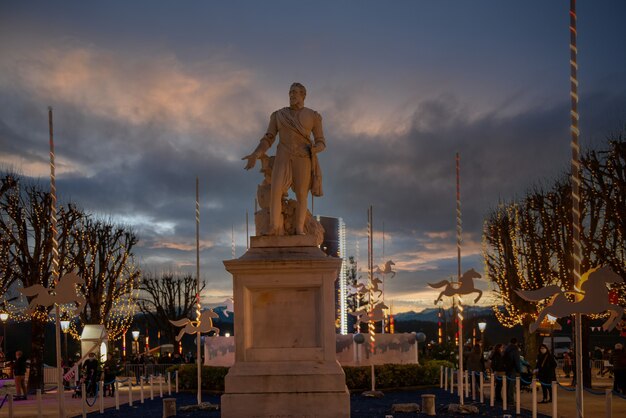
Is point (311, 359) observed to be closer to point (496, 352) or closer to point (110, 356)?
point (496, 352)

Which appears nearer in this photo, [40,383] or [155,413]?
[155,413]

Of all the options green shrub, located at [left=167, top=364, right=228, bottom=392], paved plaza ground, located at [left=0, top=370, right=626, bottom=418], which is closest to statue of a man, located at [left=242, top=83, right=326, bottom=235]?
paved plaza ground, located at [left=0, top=370, right=626, bottom=418]

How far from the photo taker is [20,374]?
102 feet

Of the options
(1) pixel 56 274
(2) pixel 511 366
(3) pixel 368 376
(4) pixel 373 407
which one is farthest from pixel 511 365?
(1) pixel 56 274

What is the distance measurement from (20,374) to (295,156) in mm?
18615

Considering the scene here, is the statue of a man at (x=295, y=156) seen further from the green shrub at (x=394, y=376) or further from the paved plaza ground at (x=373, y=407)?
the green shrub at (x=394, y=376)

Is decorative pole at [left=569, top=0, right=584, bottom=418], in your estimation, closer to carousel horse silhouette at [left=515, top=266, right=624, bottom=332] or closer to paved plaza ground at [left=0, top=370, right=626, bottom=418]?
carousel horse silhouette at [left=515, top=266, right=624, bottom=332]

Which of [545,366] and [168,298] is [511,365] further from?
[168,298]

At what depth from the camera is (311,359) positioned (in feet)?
51.5

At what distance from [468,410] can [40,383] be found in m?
21.7

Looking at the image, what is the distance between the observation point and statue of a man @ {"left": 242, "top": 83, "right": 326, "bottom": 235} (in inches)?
666

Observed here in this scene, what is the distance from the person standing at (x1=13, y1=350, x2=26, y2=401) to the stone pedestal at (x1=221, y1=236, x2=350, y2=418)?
17251 mm

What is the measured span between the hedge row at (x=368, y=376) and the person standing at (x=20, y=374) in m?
5.52

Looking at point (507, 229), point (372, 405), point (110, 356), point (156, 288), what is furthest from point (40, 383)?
point (156, 288)
